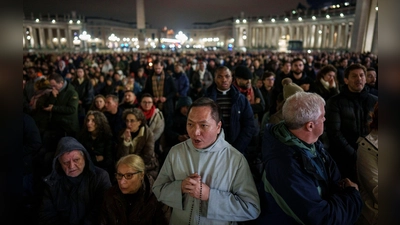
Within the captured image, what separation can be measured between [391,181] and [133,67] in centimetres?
1677

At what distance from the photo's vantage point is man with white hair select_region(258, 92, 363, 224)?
2.03 meters

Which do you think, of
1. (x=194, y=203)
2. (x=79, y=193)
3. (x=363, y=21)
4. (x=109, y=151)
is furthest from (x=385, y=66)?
(x=363, y=21)

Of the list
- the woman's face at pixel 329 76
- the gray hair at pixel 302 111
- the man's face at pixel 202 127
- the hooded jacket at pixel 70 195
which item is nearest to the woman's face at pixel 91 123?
the hooded jacket at pixel 70 195

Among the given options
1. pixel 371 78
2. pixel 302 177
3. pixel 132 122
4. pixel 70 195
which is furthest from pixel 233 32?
pixel 302 177

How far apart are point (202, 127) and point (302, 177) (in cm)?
79

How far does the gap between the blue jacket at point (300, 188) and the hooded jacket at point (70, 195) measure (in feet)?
6.87

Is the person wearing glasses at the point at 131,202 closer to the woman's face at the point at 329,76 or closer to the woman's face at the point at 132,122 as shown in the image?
the woman's face at the point at 132,122

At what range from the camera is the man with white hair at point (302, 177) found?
2.03 metres

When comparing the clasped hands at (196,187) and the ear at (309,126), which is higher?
the ear at (309,126)

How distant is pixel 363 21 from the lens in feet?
84.3

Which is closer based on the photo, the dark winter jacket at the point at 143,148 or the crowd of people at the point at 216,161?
the crowd of people at the point at 216,161

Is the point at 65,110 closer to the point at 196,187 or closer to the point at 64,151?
the point at 64,151

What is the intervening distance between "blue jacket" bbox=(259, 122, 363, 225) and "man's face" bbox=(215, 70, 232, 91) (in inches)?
90.3

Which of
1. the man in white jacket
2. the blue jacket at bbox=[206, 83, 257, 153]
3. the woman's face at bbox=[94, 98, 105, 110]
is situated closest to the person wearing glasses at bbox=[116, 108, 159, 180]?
the blue jacket at bbox=[206, 83, 257, 153]
